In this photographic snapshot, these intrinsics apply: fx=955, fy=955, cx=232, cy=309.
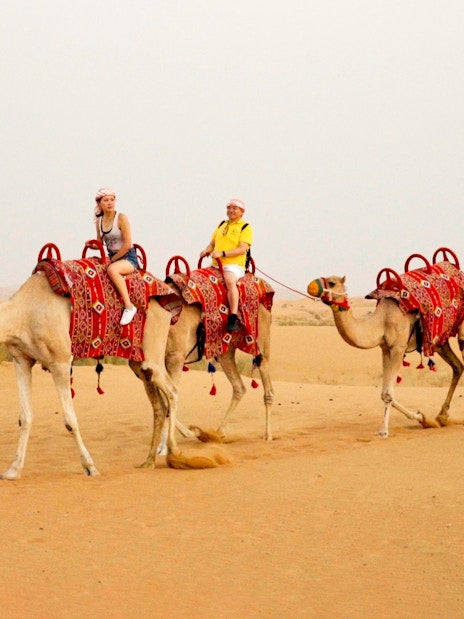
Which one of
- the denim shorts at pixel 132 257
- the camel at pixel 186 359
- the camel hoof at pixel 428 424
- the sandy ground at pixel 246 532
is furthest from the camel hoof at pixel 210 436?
the denim shorts at pixel 132 257

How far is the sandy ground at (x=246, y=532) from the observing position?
17.6 feet

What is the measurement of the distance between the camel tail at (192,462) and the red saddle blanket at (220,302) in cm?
194

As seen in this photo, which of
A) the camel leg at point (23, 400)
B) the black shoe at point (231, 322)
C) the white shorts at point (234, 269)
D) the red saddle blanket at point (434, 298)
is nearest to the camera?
the camel leg at point (23, 400)

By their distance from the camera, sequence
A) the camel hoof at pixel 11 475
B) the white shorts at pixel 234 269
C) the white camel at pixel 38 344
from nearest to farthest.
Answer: the white camel at pixel 38 344
the camel hoof at pixel 11 475
the white shorts at pixel 234 269

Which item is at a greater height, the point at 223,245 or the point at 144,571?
the point at 223,245

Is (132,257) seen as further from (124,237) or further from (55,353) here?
(55,353)

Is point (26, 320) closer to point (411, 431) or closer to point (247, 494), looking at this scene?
point (247, 494)

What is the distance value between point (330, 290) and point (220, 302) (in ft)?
4.14

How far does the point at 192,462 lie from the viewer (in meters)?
9.01

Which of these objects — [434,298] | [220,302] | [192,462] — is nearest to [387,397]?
[434,298]

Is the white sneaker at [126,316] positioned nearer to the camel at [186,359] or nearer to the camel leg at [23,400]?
the camel at [186,359]

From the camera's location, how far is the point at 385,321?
11.7 m

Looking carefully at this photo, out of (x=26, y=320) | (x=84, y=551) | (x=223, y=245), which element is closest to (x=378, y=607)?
(x=84, y=551)

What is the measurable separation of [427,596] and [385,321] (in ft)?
21.6
